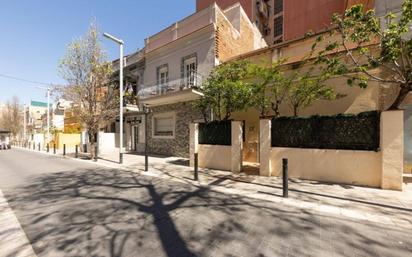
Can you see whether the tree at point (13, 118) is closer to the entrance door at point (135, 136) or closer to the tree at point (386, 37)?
the entrance door at point (135, 136)

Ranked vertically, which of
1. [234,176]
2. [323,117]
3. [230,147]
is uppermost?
[323,117]

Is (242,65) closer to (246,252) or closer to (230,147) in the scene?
(230,147)

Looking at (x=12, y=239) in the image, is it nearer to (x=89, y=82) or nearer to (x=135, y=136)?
(x=89, y=82)

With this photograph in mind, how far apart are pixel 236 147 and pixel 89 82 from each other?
10403mm

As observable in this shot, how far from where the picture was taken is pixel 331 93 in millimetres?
8312

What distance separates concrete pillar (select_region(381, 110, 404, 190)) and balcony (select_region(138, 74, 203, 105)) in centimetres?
814

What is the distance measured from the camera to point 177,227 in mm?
3875

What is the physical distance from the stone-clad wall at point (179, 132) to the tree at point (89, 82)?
3.90 metres

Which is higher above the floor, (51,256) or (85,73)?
(85,73)

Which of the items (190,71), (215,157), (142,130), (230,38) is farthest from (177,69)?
(215,157)

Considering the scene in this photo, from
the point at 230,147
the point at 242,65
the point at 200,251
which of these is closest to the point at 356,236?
the point at 200,251

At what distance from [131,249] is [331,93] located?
8608 millimetres

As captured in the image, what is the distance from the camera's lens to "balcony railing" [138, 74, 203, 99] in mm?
13219

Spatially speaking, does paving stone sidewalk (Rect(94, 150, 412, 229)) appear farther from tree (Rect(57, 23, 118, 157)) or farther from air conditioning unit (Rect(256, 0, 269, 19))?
air conditioning unit (Rect(256, 0, 269, 19))
